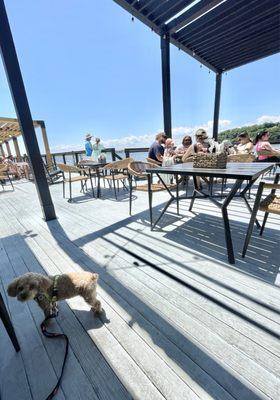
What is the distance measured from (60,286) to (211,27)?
228 inches

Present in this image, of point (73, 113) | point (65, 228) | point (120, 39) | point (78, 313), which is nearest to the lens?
point (78, 313)

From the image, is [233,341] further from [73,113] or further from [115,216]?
[73,113]

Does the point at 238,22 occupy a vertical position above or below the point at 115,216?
above

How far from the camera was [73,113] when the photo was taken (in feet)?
72.5

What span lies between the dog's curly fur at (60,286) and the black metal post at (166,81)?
451cm

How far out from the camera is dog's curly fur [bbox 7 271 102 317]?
3.32 feet

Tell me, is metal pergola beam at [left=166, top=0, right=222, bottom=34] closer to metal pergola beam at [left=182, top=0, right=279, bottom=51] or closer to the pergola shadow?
metal pergola beam at [left=182, top=0, right=279, bottom=51]

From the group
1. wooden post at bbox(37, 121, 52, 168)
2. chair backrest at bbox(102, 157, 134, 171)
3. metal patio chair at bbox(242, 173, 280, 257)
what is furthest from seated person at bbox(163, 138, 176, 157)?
wooden post at bbox(37, 121, 52, 168)

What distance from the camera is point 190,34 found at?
4.48 meters

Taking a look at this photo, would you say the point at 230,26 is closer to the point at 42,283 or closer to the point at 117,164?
the point at 117,164

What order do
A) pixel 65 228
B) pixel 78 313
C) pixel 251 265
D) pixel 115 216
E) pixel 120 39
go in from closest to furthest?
pixel 78 313 < pixel 251 265 < pixel 65 228 < pixel 115 216 < pixel 120 39

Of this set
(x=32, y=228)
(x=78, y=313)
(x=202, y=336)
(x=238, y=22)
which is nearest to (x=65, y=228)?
(x=32, y=228)

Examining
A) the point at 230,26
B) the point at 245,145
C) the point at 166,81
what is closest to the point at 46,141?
the point at 166,81

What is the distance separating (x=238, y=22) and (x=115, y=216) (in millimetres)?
4967
